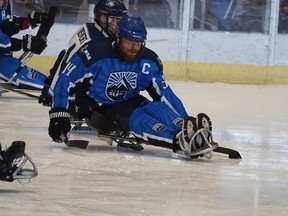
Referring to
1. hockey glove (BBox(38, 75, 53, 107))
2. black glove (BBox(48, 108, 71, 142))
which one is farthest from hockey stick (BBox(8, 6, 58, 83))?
black glove (BBox(48, 108, 71, 142))

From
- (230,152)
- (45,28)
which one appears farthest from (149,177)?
(45,28)

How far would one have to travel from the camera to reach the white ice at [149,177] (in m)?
4.00

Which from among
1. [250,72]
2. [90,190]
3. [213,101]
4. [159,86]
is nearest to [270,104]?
[213,101]

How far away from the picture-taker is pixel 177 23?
11031 mm

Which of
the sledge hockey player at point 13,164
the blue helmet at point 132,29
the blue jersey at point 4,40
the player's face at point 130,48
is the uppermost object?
the blue helmet at point 132,29

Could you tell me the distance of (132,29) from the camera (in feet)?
17.9

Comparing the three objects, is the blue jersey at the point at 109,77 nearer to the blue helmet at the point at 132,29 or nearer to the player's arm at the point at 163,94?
the player's arm at the point at 163,94

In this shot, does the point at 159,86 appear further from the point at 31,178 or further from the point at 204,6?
the point at 204,6

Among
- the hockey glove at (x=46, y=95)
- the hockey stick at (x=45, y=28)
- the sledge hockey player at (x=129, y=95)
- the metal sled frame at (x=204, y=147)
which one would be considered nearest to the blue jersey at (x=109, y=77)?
the sledge hockey player at (x=129, y=95)

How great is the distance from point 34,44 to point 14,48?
19 centimetres

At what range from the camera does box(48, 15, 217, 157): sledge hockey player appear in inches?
214

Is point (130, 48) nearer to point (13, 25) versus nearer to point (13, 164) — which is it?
point (13, 164)

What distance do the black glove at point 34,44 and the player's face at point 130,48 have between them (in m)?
3.21

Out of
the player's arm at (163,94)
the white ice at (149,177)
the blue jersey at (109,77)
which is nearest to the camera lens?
the white ice at (149,177)
